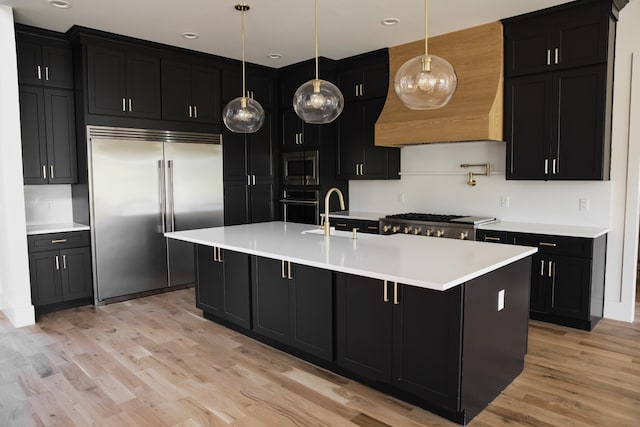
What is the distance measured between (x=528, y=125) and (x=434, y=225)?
1.27 m

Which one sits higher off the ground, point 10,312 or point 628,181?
point 628,181

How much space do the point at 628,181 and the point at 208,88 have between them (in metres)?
4.49

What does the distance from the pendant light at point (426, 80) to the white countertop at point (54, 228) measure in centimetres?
364

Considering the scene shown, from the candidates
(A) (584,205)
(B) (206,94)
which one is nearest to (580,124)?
(A) (584,205)

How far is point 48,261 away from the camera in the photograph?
443 centimetres

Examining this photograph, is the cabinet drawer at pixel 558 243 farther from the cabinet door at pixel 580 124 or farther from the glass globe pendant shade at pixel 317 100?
the glass globe pendant shade at pixel 317 100

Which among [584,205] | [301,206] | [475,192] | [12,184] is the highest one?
[12,184]

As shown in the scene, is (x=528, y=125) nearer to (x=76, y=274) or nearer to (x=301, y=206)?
(x=301, y=206)

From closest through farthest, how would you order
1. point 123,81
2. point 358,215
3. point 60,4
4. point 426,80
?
point 426,80
point 60,4
point 123,81
point 358,215

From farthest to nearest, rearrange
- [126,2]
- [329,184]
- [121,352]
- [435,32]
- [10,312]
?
[329,184] < [435,32] < [10,312] < [126,2] < [121,352]

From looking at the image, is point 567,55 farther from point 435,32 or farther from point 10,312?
point 10,312

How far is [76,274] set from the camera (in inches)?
181

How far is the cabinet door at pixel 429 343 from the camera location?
2.30m

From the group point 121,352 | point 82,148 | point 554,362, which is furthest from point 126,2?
point 554,362
